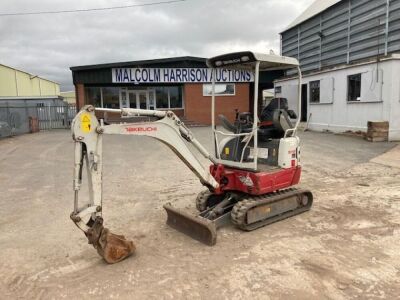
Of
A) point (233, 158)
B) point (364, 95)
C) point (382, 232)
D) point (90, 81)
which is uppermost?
point (90, 81)

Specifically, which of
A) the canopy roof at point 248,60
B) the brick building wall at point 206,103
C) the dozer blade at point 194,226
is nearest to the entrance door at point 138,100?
the brick building wall at point 206,103

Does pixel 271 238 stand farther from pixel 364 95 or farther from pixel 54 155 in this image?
pixel 364 95

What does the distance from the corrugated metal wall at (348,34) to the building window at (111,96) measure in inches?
489

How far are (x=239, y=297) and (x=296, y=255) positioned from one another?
3.89 feet

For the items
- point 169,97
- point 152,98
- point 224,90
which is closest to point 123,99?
Answer: point 152,98

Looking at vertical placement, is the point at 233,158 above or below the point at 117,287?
above

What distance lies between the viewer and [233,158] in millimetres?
5645

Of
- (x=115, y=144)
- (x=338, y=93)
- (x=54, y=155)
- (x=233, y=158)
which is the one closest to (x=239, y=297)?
(x=233, y=158)

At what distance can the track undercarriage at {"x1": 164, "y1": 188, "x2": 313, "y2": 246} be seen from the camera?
4.84m

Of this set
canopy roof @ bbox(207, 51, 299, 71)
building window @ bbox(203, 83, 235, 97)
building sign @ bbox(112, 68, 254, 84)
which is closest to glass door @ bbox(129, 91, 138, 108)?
building sign @ bbox(112, 68, 254, 84)

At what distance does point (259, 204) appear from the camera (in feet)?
16.9

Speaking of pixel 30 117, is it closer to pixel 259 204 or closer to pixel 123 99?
pixel 123 99

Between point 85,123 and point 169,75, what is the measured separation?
21.5 metres

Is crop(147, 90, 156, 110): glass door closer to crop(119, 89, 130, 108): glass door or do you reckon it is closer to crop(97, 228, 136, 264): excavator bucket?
crop(119, 89, 130, 108): glass door
